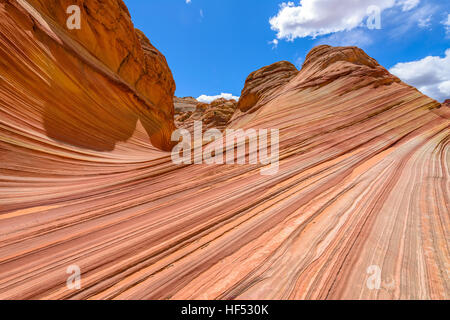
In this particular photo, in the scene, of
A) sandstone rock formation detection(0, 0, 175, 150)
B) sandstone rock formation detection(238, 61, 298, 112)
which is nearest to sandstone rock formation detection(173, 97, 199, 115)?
sandstone rock formation detection(238, 61, 298, 112)

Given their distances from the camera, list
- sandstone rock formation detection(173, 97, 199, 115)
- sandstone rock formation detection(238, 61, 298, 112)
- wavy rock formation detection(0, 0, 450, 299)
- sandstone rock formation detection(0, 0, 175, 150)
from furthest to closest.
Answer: sandstone rock formation detection(173, 97, 199, 115), sandstone rock formation detection(238, 61, 298, 112), sandstone rock formation detection(0, 0, 175, 150), wavy rock formation detection(0, 0, 450, 299)

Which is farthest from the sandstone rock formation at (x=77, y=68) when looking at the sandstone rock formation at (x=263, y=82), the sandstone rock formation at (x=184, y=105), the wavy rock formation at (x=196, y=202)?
the sandstone rock formation at (x=184, y=105)

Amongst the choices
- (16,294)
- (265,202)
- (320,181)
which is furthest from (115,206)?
(320,181)

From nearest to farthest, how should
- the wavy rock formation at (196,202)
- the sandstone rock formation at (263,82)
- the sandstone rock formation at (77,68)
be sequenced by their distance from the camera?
the wavy rock formation at (196,202) → the sandstone rock formation at (77,68) → the sandstone rock formation at (263,82)

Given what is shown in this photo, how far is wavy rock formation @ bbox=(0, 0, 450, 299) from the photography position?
1.47 meters

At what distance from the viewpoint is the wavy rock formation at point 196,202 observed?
147 centimetres

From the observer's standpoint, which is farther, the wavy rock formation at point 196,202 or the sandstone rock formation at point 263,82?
the sandstone rock formation at point 263,82

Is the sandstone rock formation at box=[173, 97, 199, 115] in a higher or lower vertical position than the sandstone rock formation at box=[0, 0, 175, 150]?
higher

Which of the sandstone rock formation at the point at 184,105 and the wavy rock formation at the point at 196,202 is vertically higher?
the sandstone rock formation at the point at 184,105

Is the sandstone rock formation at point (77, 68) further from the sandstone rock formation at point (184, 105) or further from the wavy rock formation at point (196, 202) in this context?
the sandstone rock formation at point (184, 105)

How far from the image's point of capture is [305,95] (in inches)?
282

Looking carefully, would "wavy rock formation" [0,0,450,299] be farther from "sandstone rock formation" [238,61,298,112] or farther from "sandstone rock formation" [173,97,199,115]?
"sandstone rock formation" [173,97,199,115]

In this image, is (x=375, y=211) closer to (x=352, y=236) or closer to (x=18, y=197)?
(x=352, y=236)

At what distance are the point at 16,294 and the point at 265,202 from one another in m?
2.45
